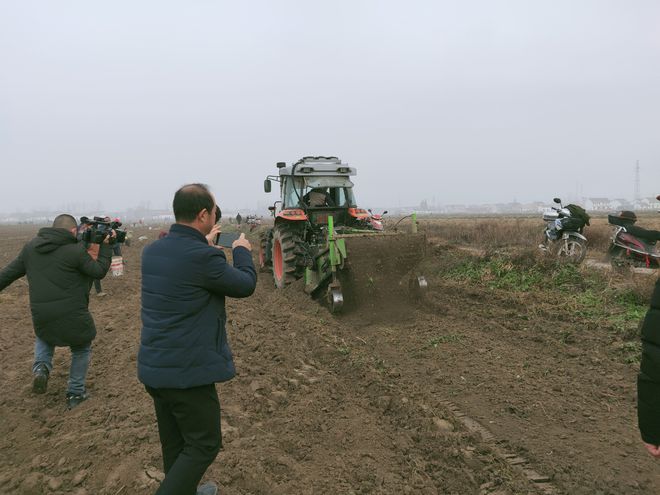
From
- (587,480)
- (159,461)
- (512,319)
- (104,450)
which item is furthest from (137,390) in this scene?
(512,319)

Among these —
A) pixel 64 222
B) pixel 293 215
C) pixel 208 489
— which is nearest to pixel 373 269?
pixel 293 215

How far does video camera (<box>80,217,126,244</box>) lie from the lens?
3736mm

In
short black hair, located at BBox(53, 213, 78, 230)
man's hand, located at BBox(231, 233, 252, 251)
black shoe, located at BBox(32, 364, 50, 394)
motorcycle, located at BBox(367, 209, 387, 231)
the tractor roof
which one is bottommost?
black shoe, located at BBox(32, 364, 50, 394)

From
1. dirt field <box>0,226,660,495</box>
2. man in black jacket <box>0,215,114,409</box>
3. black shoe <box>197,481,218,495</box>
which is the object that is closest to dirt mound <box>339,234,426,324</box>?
dirt field <box>0,226,660,495</box>

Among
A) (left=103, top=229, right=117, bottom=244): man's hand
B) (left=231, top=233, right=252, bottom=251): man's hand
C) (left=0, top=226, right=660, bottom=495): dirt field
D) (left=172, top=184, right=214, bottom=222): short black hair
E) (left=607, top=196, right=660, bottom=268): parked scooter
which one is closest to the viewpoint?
(left=172, top=184, right=214, bottom=222): short black hair

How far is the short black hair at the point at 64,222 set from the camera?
3830 millimetres

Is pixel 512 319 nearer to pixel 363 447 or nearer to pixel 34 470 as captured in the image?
pixel 363 447

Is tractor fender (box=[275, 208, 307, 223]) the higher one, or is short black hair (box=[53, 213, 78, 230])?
short black hair (box=[53, 213, 78, 230])

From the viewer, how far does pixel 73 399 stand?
3.93 meters

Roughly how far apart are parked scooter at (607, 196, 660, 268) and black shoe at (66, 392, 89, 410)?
8.39 meters

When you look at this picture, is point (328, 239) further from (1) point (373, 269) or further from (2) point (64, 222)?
(2) point (64, 222)

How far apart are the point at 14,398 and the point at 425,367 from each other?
4.01 m

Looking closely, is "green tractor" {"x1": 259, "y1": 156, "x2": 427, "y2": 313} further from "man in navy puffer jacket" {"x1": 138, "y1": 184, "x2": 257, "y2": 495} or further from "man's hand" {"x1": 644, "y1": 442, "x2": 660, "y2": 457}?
"man's hand" {"x1": 644, "y1": 442, "x2": 660, "y2": 457}

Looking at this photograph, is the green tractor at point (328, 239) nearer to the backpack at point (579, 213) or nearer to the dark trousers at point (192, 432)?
the backpack at point (579, 213)
